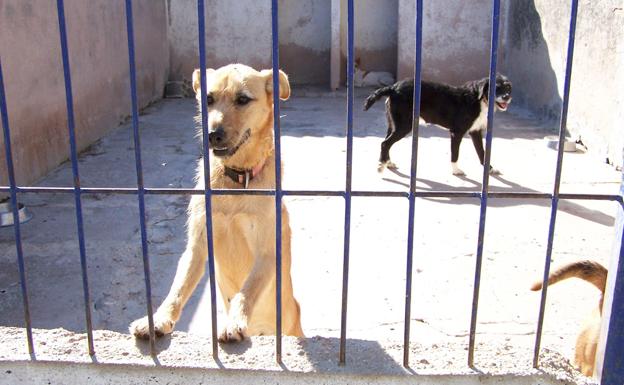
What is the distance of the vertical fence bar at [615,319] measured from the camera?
1798mm

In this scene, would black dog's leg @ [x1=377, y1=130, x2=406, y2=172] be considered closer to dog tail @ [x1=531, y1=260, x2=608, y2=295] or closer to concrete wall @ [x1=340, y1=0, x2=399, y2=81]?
dog tail @ [x1=531, y1=260, x2=608, y2=295]

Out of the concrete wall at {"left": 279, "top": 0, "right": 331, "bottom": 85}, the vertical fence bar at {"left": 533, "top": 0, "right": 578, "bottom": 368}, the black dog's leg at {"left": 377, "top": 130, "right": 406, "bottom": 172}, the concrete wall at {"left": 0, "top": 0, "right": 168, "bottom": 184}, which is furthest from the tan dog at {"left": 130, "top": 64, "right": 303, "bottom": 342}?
the concrete wall at {"left": 279, "top": 0, "right": 331, "bottom": 85}

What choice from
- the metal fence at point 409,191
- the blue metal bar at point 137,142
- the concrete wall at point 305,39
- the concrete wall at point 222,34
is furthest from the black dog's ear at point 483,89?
the concrete wall at point 305,39

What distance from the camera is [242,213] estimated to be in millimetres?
2699

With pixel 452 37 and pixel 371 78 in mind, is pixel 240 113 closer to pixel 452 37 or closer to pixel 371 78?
pixel 452 37

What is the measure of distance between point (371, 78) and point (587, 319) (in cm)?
1164

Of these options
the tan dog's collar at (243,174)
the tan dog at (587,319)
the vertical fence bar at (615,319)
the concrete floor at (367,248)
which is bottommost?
the concrete floor at (367,248)

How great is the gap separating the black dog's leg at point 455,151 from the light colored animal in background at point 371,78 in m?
7.13

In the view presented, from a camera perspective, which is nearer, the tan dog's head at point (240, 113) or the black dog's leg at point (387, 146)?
the tan dog's head at point (240, 113)

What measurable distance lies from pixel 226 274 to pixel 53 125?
469 cm

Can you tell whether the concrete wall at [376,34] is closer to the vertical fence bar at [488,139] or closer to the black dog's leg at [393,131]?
the black dog's leg at [393,131]

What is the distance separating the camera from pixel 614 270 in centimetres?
183

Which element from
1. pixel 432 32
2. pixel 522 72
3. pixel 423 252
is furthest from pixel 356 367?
pixel 432 32

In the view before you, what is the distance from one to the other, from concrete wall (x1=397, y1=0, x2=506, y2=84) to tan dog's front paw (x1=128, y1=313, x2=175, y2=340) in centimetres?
1102
